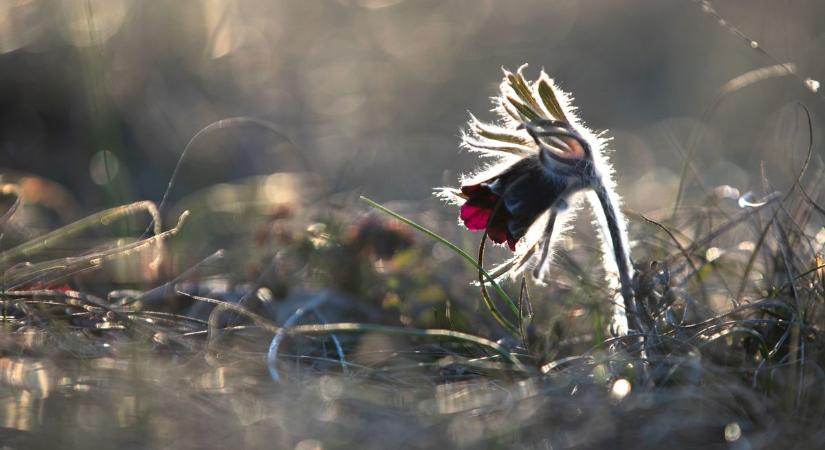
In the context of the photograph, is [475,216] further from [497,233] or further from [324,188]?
[324,188]

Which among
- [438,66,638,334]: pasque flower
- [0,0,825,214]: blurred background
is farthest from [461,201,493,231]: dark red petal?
[0,0,825,214]: blurred background

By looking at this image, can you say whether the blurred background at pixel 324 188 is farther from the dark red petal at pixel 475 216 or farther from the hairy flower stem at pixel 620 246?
the dark red petal at pixel 475 216

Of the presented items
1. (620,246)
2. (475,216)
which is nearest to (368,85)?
(475,216)

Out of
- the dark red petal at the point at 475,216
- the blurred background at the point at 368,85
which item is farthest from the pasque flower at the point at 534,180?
the blurred background at the point at 368,85

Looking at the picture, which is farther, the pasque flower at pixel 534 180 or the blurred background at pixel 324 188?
the pasque flower at pixel 534 180

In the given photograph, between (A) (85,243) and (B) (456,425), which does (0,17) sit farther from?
(B) (456,425)

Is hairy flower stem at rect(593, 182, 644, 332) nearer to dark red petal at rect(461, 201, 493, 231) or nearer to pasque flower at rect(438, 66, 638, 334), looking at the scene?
pasque flower at rect(438, 66, 638, 334)
